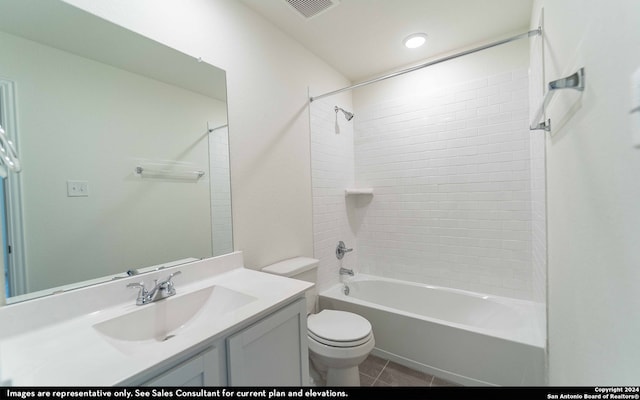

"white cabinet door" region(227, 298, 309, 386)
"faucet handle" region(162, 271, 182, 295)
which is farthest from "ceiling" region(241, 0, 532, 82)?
"white cabinet door" region(227, 298, 309, 386)

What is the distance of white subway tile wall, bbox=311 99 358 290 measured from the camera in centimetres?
223

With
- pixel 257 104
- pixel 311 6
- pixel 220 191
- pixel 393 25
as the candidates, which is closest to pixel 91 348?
pixel 220 191

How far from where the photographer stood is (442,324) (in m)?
1.72

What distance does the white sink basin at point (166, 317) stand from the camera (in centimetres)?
89

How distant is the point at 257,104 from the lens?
1.68m

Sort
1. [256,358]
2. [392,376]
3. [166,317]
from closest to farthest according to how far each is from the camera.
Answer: [256,358]
[166,317]
[392,376]

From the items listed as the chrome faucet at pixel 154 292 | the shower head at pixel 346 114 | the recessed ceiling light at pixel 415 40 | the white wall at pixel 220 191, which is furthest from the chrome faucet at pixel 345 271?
the recessed ceiling light at pixel 415 40

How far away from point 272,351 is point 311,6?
2.04 m

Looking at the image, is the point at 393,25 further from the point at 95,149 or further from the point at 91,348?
the point at 91,348

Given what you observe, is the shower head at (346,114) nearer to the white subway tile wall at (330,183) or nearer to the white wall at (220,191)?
the white subway tile wall at (330,183)

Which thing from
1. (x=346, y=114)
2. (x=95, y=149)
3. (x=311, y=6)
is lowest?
(x=95, y=149)

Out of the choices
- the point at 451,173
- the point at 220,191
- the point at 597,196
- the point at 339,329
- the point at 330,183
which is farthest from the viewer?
the point at 330,183

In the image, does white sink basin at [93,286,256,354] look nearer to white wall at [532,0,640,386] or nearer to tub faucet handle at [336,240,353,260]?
white wall at [532,0,640,386]

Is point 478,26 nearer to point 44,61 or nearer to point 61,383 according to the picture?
point 44,61
